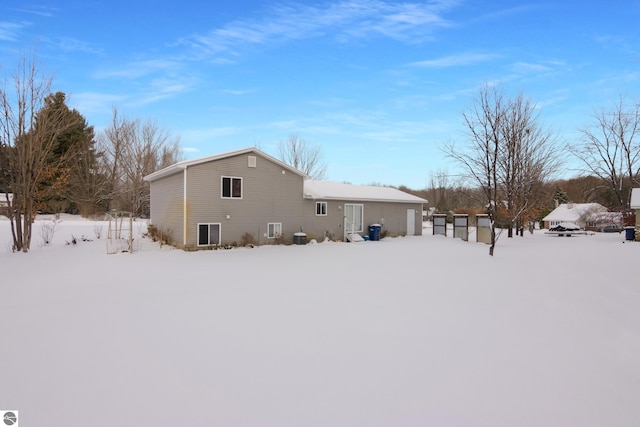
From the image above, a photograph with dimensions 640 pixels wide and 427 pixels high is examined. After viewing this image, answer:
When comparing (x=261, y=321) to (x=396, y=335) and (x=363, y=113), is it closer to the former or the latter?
(x=396, y=335)

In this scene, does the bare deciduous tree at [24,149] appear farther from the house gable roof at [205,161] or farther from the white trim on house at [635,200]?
the white trim on house at [635,200]

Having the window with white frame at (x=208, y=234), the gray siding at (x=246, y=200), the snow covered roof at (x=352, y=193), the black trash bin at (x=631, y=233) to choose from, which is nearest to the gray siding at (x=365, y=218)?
the snow covered roof at (x=352, y=193)

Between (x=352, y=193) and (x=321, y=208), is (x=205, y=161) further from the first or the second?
(x=352, y=193)

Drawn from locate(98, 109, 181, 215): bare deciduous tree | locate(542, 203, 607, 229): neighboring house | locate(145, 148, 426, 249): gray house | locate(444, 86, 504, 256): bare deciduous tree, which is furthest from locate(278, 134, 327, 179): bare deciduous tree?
locate(542, 203, 607, 229): neighboring house

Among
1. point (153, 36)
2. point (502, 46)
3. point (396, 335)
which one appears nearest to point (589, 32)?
point (502, 46)

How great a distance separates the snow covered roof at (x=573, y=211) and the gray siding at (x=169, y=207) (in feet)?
140

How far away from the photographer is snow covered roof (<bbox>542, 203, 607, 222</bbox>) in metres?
40.2

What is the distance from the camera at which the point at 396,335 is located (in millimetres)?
5234

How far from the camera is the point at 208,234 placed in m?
15.8

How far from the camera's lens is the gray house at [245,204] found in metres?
15.6

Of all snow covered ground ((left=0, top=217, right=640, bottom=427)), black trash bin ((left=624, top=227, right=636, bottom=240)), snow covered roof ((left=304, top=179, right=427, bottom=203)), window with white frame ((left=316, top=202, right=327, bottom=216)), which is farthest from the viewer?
black trash bin ((left=624, top=227, right=636, bottom=240))

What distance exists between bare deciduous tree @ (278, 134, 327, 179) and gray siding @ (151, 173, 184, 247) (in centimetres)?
2133

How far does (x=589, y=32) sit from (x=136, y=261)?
54.6 ft

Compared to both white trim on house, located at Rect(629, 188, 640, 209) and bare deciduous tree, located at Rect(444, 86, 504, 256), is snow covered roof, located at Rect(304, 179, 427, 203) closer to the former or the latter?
bare deciduous tree, located at Rect(444, 86, 504, 256)
